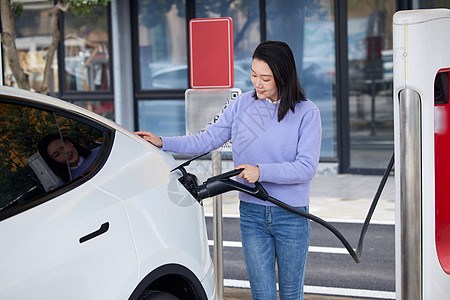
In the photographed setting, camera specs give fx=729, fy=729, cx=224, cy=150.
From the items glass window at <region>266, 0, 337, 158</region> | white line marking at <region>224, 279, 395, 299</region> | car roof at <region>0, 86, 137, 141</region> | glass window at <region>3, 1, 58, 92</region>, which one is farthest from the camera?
glass window at <region>3, 1, 58, 92</region>

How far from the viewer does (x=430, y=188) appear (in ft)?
9.91

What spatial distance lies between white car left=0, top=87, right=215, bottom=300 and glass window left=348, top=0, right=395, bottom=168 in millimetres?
8458

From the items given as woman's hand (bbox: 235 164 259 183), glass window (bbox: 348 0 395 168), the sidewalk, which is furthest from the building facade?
woman's hand (bbox: 235 164 259 183)

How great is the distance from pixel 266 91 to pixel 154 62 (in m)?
9.47

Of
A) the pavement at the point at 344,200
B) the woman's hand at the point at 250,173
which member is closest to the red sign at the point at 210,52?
the woman's hand at the point at 250,173

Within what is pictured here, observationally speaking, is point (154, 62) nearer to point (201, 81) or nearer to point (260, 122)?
point (201, 81)

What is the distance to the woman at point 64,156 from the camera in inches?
113

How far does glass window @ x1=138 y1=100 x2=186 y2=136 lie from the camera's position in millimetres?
12711

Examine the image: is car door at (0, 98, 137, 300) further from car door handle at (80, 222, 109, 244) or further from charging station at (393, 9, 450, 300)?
charging station at (393, 9, 450, 300)

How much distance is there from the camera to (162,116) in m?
12.9

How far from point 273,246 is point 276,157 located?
0.46 metres

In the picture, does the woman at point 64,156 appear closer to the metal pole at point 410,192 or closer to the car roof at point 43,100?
the car roof at point 43,100

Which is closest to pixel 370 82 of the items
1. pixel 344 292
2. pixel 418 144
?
pixel 344 292

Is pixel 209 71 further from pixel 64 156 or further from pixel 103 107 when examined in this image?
pixel 103 107
